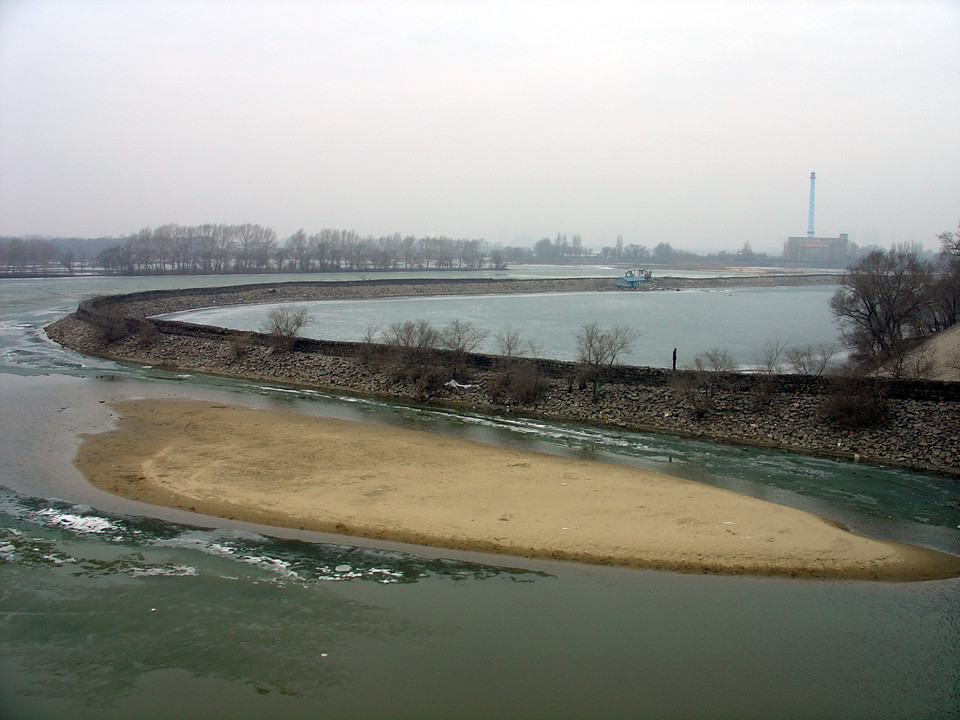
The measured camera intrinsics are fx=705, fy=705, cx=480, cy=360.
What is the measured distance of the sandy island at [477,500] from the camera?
1195 centimetres

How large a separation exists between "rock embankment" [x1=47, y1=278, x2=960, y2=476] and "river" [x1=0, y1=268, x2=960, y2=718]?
155 inches

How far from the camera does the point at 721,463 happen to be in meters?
17.4

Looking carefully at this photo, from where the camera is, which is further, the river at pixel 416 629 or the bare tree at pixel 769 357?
the bare tree at pixel 769 357

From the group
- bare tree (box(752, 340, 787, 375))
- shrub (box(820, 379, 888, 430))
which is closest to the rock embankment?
shrub (box(820, 379, 888, 430))

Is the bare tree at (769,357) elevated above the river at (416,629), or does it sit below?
above

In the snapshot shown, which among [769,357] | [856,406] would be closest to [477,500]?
[856,406]

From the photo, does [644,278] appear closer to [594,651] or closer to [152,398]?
[152,398]

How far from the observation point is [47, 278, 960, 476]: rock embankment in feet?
61.0

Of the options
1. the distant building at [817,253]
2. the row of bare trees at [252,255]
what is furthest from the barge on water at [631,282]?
the distant building at [817,253]

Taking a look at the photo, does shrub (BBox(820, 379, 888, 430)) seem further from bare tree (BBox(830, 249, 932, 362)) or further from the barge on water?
the barge on water

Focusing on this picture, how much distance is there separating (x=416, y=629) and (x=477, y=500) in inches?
182

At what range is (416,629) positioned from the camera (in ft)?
31.7

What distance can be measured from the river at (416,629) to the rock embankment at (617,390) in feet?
12.9

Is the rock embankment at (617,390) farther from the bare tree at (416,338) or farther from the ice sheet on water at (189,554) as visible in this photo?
the ice sheet on water at (189,554)
